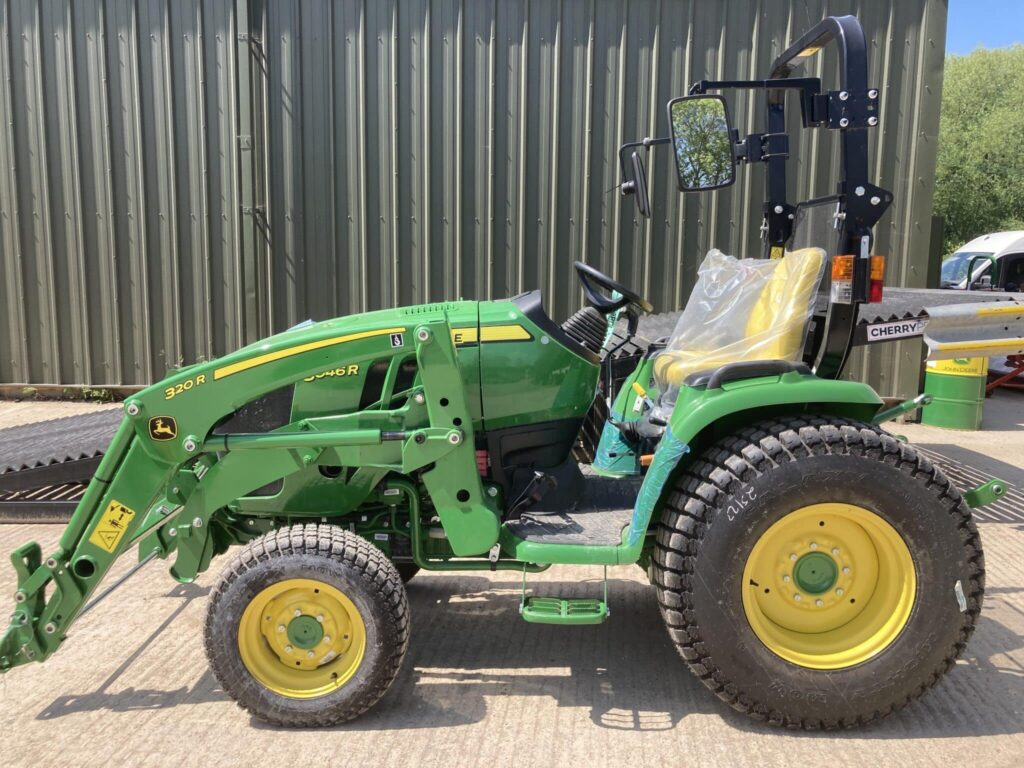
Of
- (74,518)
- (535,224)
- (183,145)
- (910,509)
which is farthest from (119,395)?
(910,509)

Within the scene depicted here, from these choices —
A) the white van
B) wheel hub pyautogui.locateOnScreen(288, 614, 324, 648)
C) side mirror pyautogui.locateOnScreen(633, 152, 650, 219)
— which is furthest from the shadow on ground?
the white van

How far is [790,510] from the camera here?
8.87 ft

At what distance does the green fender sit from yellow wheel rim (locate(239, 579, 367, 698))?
1.01m

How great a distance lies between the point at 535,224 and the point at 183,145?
3.47 metres

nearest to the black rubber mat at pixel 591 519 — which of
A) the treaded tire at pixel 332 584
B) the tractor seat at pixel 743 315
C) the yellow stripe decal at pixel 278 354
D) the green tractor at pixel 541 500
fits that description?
the green tractor at pixel 541 500

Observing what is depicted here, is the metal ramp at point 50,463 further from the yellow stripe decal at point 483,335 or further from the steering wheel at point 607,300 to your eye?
the steering wheel at point 607,300

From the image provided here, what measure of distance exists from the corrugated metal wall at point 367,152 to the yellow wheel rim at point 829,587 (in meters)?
5.19

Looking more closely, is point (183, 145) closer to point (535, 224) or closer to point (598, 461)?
point (535, 224)

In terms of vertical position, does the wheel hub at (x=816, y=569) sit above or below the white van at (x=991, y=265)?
below

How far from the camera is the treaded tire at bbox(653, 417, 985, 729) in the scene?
2.68 metres

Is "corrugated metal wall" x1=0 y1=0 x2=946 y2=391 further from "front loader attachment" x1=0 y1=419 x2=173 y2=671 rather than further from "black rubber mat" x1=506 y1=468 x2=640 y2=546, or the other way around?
"front loader attachment" x1=0 y1=419 x2=173 y2=671

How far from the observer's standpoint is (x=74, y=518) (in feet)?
9.29

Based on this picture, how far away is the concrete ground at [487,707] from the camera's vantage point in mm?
2670

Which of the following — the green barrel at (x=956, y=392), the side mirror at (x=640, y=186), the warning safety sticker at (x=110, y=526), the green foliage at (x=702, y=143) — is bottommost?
the green barrel at (x=956, y=392)
